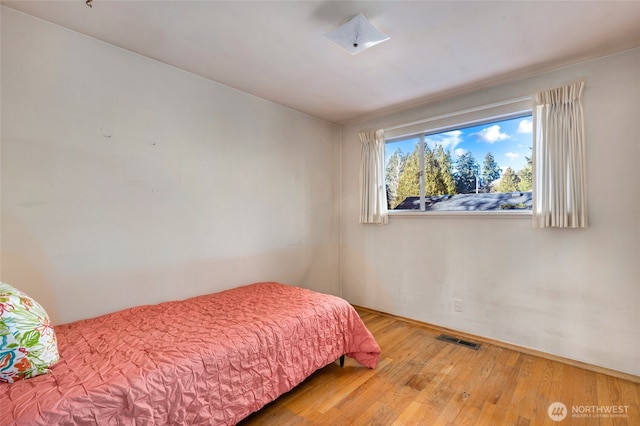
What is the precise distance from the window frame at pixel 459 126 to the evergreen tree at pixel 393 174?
16cm

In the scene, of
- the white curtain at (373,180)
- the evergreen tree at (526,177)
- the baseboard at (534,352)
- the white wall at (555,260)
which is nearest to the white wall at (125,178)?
the white curtain at (373,180)

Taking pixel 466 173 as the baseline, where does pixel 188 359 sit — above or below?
below

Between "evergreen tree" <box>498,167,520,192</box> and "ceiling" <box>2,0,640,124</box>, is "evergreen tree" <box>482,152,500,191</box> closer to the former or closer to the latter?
"evergreen tree" <box>498,167,520,192</box>

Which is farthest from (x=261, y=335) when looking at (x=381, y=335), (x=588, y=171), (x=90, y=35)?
(x=588, y=171)

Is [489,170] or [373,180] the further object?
[373,180]

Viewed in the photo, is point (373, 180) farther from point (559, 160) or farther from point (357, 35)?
point (357, 35)

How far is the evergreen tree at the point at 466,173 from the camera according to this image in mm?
3033

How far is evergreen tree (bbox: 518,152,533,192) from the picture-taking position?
2.67m

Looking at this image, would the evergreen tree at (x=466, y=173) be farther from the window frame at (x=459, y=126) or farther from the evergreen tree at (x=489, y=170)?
the window frame at (x=459, y=126)

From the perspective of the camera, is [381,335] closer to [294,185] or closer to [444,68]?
[294,185]

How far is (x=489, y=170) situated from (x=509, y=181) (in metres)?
0.21

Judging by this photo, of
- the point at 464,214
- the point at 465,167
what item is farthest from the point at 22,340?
the point at 465,167

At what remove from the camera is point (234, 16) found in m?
1.84

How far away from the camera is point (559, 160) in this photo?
240 cm
